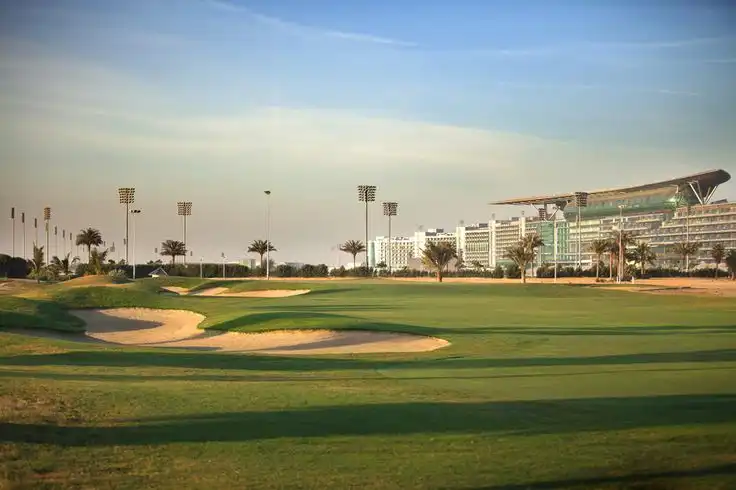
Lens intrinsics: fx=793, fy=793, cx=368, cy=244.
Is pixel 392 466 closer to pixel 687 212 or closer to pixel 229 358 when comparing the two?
pixel 229 358

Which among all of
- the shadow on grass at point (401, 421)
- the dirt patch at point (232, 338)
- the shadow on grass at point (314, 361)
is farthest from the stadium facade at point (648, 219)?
the shadow on grass at point (401, 421)

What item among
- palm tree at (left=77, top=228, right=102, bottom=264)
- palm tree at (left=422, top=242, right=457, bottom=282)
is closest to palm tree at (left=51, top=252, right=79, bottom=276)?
palm tree at (left=77, top=228, right=102, bottom=264)

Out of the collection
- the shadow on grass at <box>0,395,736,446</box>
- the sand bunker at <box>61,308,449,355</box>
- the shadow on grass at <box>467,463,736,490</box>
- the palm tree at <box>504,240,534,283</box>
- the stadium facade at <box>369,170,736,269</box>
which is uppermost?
the stadium facade at <box>369,170,736,269</box>

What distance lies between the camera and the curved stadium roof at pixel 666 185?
5611 inches

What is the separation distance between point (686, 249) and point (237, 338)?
113 meters

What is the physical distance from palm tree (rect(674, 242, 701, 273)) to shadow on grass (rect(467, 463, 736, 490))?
125 m

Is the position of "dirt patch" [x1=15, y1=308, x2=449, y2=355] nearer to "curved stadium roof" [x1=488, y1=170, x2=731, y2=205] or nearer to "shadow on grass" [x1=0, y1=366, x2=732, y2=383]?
"shadow on grass" [x1=0, y1=366, x2=732, y2=383]

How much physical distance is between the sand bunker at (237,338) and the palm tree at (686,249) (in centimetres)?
10409

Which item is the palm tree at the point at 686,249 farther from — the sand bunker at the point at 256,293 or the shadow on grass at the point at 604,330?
the shadow on grass at the point at 604,330

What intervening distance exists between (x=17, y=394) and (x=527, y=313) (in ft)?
101

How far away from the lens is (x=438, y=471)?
29.2 feet

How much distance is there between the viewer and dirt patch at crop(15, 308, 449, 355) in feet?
89.0

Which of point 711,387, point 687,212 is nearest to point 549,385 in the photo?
point 711,387

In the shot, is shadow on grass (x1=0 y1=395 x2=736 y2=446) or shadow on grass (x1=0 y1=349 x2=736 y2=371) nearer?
shadow on grass (x1=0 y1=395 x2=736 y2=446)
